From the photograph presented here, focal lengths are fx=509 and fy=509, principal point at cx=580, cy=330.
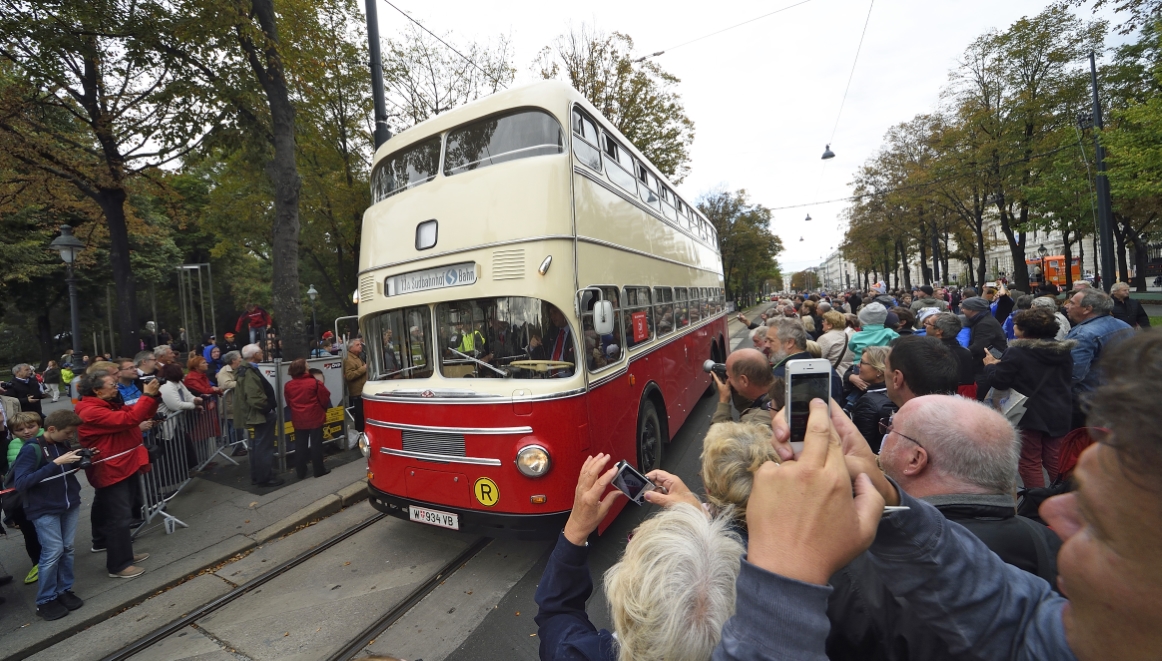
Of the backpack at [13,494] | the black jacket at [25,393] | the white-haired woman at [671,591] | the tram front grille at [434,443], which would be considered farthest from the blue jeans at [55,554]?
the black jacket at [25,393]

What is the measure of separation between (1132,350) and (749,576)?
630 mm

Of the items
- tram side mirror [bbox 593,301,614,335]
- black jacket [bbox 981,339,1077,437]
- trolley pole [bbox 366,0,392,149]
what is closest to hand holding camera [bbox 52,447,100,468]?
tram side mirror [bbox 593,301,614,335]

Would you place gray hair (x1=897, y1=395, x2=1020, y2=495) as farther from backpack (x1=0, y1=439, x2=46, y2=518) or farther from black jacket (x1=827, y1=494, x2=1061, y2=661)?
backpack (x1=0, y1=439, x2=46, y2=518)

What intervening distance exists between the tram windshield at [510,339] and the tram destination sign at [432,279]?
20 centimetres

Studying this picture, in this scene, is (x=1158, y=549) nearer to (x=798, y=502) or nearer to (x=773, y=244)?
(x=798, y=502)

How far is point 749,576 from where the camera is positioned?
88cm

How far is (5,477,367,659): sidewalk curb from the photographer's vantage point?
4.06 meters

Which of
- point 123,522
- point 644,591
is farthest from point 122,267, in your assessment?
point 644,591

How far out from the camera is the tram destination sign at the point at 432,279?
14.9 feet

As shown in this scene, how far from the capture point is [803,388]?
1.21 meters

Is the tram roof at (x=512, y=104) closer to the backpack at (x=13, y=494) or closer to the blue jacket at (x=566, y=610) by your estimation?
the blue jacket at (x=566, y=610)

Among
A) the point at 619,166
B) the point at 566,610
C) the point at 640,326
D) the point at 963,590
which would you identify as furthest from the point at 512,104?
the point at 963,590

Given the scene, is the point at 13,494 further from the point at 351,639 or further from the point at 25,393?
the point at 25,393

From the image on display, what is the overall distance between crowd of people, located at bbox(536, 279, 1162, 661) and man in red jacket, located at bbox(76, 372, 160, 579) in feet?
17.2
